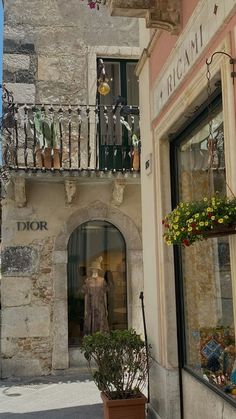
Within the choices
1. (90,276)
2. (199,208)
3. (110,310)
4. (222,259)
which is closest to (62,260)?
(90,276)

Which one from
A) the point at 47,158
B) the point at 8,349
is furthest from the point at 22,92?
the point at 8,349

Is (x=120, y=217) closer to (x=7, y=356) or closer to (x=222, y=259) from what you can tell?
(x=7, y=356)

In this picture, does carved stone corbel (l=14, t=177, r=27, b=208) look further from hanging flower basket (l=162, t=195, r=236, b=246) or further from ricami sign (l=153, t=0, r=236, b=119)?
hanging flower basket (l=162, t=195, r=236, b=246)

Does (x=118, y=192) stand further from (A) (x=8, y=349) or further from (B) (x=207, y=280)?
(B) (x=207, y=280)

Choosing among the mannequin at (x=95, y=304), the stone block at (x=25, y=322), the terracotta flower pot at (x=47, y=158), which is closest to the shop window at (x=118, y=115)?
the terracotta flower pot at (x=47, y=158)

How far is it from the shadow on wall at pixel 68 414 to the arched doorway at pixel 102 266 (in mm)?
2371

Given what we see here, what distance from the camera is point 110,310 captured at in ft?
28.6

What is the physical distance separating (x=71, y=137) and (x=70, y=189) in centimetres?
122

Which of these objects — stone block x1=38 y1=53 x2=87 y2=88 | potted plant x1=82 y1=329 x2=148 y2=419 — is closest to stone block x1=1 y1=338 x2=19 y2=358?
potted plant x1=82 y1=329 x2=148 y2=419

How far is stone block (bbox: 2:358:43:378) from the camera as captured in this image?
8.07 m

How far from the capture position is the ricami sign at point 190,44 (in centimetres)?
364

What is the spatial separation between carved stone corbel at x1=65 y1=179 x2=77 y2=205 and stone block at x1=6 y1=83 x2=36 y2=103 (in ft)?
5.92

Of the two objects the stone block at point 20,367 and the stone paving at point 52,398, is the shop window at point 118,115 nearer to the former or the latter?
the stone block at point 20,367

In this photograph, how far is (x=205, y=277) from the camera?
4.71 meters
